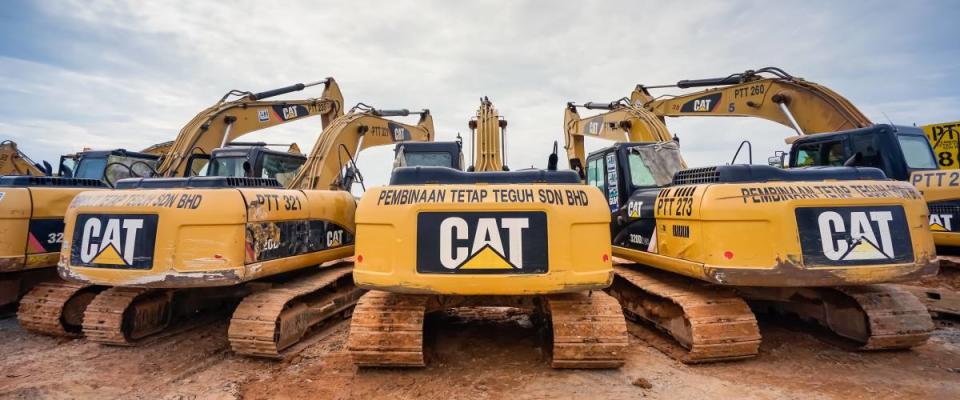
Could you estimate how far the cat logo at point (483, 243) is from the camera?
10.3 ft

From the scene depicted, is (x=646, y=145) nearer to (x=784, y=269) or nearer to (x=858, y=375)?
(x=784, y=269)

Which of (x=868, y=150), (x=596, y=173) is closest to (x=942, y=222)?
(x=868, y=150)

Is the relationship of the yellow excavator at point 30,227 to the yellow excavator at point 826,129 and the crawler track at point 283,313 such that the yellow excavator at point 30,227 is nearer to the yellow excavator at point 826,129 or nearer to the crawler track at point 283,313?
the crawler track at point 283,313

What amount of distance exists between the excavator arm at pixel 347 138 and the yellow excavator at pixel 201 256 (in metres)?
1.32

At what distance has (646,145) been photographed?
5480 millimetres

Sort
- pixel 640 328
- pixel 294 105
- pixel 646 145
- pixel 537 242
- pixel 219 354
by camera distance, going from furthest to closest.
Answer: pixel 294 105
pixel 646 145
pixel 640 328
pixel 219 354
pixel 537 242

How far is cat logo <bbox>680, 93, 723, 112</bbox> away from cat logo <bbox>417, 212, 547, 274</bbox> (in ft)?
28.5

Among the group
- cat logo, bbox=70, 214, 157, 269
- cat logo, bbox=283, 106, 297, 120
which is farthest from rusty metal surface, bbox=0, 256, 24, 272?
cat logo, bbox=283, 106, 297, 120

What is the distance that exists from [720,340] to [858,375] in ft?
3.46

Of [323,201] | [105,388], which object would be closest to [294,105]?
[323,201]

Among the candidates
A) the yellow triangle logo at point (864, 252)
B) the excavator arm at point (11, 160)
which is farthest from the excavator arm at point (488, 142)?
the excavator arm at point (11, 160)

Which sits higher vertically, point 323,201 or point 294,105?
point 294,105

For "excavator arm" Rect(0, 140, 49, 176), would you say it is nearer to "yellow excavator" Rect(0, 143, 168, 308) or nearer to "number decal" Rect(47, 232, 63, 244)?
"yellow excavator" Rect(0, 143, 168, 308)

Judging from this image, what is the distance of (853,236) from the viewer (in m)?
3.38
